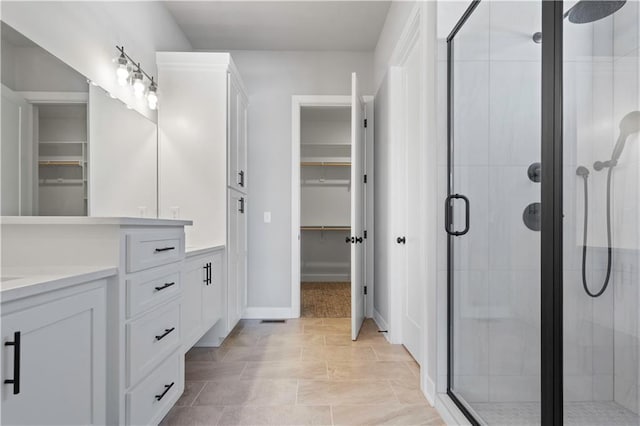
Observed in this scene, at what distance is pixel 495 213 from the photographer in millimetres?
1696

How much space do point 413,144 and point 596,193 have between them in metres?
1.72

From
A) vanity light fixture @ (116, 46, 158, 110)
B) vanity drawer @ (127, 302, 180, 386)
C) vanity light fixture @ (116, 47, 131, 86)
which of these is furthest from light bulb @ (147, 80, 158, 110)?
vanity drawer @ (127, 302, 180, 386)

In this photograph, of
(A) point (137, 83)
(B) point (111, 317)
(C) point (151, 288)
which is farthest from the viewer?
(A) point (137, 83)

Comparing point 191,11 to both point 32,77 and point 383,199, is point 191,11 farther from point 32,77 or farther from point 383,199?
point 383,199

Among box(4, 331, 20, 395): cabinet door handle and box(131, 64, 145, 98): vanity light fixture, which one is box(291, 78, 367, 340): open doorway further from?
box(4, 331, 20, 395): cabinet door handle

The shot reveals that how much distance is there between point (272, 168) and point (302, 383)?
223 cm

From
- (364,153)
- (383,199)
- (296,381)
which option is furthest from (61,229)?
(364,153)

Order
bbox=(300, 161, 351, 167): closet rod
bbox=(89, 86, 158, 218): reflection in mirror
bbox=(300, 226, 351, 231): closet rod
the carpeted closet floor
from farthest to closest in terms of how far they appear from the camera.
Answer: bbox=(300, 226, 351, 231): closet rod → bbox=(300, 161, 351, 167): closet rod → the carpeted closet floor → bbox=(89, 86, 158, 218): reflection in mirror

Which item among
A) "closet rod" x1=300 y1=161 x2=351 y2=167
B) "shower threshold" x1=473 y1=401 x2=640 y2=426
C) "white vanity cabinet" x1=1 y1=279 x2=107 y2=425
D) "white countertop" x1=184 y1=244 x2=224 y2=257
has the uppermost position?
"closet rod" x1=300 y1=161 x2=351 y2=167

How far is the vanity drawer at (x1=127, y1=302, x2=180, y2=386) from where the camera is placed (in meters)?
1.43

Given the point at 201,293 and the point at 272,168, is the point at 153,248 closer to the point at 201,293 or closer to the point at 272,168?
the point at 201,293

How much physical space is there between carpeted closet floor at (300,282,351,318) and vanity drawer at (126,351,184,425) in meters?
2.19

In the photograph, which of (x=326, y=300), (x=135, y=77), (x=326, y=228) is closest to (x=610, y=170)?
(x=135, y=77)

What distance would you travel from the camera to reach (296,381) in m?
2.31
